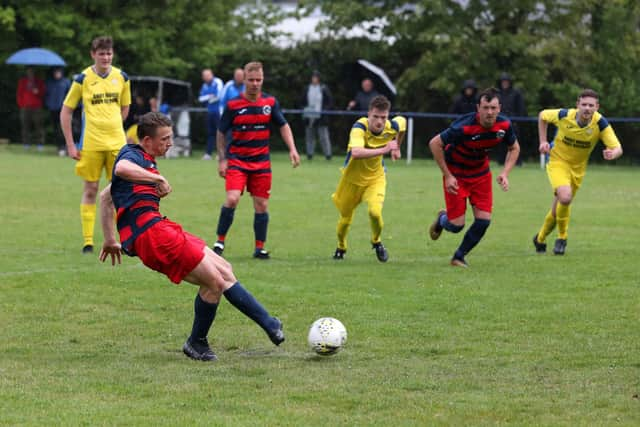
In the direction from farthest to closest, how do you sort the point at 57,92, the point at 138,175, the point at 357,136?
the point at 57,92
the point at 357,136
the point at 138,175

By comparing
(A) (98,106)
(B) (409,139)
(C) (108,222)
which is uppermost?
(A) (98,106)

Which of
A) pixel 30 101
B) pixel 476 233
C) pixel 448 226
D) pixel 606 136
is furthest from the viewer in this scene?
pixel 30 101

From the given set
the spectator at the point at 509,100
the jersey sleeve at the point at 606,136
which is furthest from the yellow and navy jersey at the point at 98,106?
the spectator at the point at 509,100

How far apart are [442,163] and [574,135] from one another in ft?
7.32

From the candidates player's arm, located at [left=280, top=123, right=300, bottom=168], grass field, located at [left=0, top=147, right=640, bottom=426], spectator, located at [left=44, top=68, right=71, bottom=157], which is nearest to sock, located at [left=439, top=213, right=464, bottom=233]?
grass field, located at [left=0, top=147, right=640, bottom=426]

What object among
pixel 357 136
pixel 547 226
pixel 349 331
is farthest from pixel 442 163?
pixel 349 331

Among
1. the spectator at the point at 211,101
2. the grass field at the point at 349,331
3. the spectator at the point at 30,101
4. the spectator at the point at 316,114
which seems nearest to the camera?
the grass field at the point at 349,331

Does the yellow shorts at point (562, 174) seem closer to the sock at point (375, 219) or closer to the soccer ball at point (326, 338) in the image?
the sock at point (375, 219)

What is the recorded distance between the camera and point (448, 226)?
38.4ft

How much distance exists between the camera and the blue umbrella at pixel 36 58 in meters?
28.0

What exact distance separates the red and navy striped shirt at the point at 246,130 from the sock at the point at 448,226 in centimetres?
189

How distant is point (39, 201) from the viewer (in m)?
17.1

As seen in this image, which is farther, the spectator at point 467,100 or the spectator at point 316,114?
the spectator at point 316,114

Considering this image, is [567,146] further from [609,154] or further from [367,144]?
[367,144]
